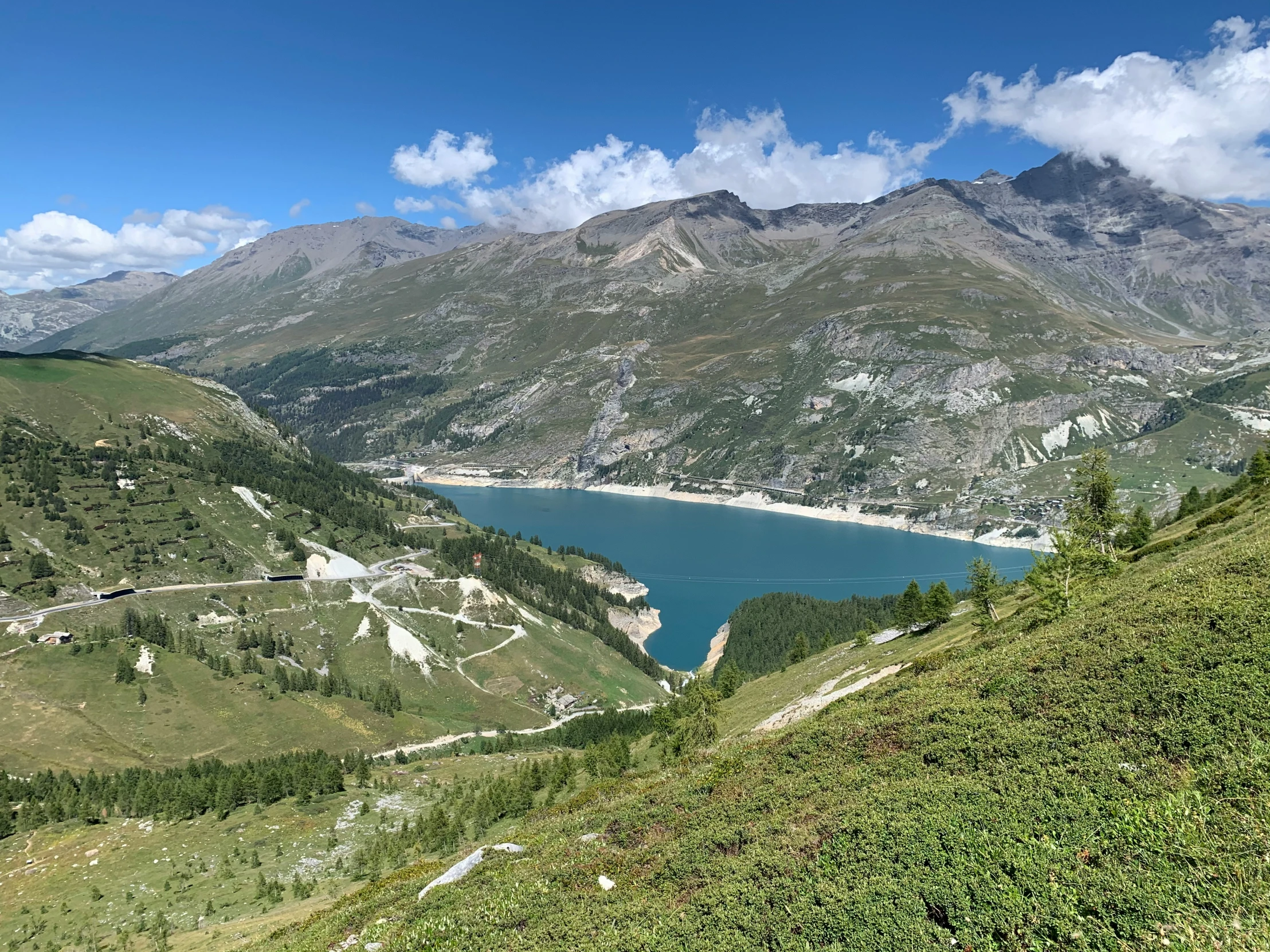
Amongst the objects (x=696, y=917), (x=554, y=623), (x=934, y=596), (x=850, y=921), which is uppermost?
(x=850, y=921)

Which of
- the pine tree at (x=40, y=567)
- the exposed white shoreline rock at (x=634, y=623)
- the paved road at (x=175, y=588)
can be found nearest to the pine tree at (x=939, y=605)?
the exposed white shoreline rock at (x=634, y=623)

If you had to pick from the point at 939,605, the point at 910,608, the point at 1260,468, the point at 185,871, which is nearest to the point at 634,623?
the point at 910,608

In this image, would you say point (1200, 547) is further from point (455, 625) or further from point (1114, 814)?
point (455, 625)

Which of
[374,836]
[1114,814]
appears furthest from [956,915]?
[374,836]

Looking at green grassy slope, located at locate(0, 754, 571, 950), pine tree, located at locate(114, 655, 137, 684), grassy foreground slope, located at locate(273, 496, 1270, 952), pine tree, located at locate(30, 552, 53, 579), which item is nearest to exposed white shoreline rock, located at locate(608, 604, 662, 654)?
pine tree, located at locate(114, 655, 137, 684)

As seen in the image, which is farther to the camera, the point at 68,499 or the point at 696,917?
the point at 68,499
